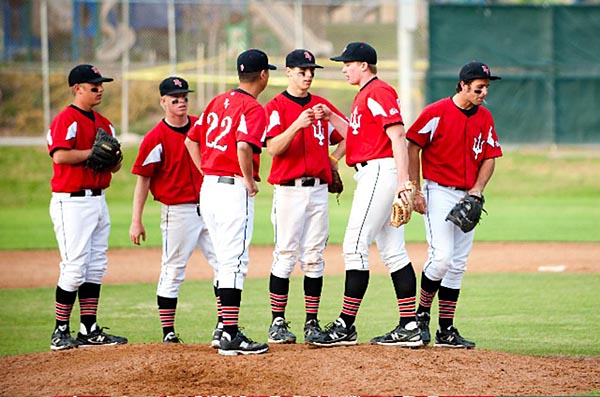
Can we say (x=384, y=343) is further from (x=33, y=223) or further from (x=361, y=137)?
(x=33, y=223)

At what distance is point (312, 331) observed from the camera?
6.62m

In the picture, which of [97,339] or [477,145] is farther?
[97,339]

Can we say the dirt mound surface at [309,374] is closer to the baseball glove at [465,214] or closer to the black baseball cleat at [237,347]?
the black baseball cleat at [237,347]

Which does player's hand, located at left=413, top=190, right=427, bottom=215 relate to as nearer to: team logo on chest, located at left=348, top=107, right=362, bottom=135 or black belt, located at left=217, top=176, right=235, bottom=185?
team logo on chest, located at left=348, top=107, right=362, bottom=135

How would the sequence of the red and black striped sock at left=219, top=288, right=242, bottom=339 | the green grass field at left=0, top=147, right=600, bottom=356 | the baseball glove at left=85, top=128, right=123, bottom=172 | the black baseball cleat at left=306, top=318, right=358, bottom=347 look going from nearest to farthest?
the red and black striped sock at left=219, top=288, right=242, bottom=339 → the black baseball cleat at left=306, top=318, right=358, bottom=347 → the baseball glove at left=85, top=128, right=123, bottom=172 → the green grass field at left=0, top=147, right=600, bottom=356

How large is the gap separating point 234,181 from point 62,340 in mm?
1820

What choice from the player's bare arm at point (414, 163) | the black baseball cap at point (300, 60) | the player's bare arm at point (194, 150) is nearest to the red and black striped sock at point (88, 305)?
the player's bare arm at point (194, 150)

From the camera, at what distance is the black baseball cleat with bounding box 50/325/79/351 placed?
272 inches

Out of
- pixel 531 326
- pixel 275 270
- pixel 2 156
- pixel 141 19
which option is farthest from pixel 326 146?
pixel 141 19

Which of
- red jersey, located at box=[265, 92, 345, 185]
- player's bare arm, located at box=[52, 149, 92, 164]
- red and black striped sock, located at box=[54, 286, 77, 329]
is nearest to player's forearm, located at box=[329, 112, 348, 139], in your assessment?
red jersey, located at box=[265, 92, 345, 185]

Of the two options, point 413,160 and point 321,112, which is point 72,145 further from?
point 413,160

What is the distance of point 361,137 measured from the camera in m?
6.43

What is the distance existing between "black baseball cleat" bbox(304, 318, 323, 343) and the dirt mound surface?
0.21 meters

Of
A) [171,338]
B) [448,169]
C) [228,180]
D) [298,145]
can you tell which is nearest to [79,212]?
[171,338]
